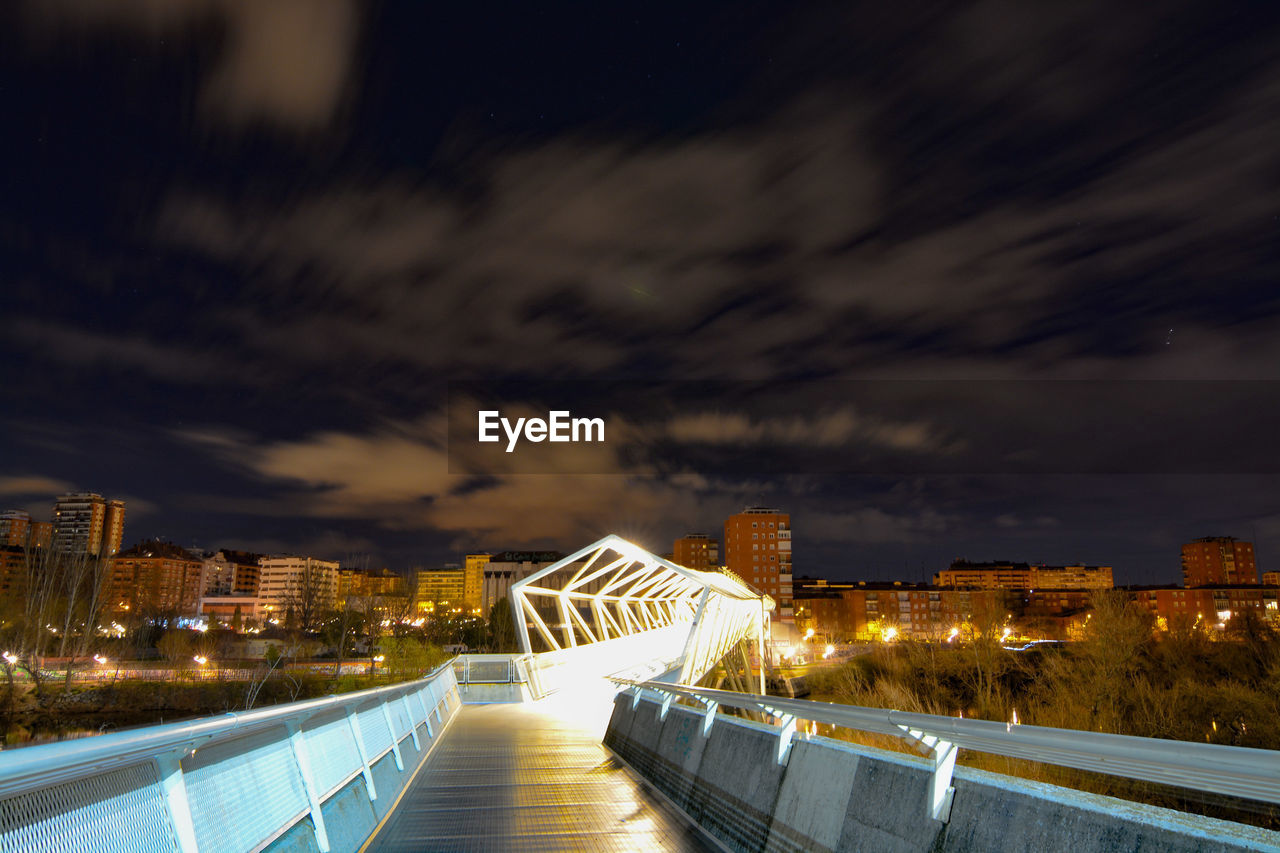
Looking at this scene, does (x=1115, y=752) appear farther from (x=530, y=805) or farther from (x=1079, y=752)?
(x=530, y=805)

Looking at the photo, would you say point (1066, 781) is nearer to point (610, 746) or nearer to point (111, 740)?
point (610, 746)

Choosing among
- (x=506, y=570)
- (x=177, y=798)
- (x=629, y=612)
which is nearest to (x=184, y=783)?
(x=177, y=798)

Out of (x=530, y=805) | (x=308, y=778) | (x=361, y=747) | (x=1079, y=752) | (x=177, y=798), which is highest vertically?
(x=1079, y=752)

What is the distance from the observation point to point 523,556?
604ft

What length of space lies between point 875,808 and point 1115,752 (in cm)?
185

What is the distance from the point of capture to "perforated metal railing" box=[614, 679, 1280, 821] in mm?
2606

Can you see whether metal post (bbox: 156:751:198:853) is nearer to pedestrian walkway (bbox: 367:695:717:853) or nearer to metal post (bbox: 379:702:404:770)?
pedestrian walkway (bbox: 367:695:717:853)

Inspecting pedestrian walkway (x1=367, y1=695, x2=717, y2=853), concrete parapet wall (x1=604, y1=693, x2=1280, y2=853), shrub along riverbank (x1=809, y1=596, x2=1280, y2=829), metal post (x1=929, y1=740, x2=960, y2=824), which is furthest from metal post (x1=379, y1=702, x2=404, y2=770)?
shrub along riverbank (x1=809, y1=596, x2=1280, y2=829)

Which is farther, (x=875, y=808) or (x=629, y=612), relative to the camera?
(x=629, y=612)

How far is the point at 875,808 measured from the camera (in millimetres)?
4648

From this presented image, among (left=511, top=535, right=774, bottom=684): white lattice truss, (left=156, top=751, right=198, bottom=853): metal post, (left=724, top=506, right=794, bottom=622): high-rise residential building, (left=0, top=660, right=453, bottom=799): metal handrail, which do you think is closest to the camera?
(left=0, top=660, right=453, bottom=799): metal handrail

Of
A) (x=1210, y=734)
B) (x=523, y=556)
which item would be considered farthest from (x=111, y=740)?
(x=523, y=556)

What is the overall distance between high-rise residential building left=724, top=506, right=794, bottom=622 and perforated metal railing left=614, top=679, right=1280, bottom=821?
149182 mm

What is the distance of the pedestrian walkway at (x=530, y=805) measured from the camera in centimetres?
671
